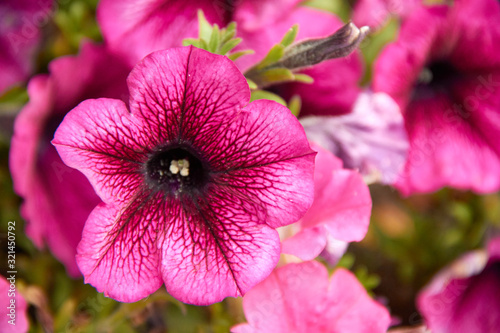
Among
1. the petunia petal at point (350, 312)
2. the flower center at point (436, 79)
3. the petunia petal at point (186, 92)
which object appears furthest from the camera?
the flower center at point (436, 79)

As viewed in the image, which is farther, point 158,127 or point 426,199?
point 426,199

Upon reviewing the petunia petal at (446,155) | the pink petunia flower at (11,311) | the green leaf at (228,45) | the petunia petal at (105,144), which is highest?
the green leaf at (228,45)

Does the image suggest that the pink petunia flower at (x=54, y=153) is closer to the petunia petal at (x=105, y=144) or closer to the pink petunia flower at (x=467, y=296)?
the petunia petal at (x=105, y=144)

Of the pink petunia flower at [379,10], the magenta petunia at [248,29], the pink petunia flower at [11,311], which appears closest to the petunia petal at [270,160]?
the magenta petunia at [248,29]

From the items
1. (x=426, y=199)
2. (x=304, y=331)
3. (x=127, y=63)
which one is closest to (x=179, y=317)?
(x=304, y=331)

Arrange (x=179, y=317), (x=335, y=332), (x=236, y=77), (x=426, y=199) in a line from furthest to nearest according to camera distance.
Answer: (x=426, y=199)
(x=179, y=317)
(x=335, y=332)
(x=236, y=77)

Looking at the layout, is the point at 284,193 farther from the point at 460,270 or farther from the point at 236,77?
the point at 460,270

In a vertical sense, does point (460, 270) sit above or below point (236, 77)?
below

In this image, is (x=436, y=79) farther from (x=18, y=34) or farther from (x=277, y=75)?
(x=18, y=34)
